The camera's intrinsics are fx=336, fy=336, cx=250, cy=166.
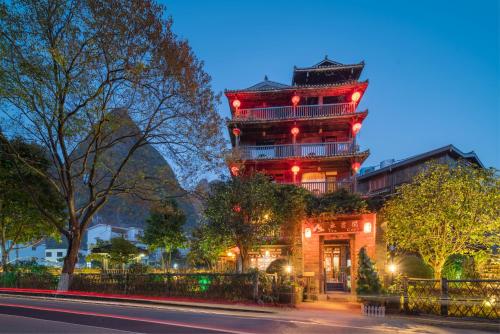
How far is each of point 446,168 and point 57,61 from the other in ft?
57.2

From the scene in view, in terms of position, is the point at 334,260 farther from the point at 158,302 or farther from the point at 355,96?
the point at 158,302

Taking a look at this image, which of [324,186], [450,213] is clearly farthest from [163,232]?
[450,213]

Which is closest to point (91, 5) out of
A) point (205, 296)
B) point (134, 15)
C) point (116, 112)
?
point (134, 15)

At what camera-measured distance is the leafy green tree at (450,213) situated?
523 inches

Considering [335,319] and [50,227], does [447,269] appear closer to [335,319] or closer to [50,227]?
[335,319]

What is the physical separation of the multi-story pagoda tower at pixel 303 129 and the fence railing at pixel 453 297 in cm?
1085

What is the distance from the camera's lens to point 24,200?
21.8 meters

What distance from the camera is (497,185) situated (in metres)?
13.7

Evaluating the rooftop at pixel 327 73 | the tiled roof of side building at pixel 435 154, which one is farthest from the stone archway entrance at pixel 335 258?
the rooftop at pixel 327 73

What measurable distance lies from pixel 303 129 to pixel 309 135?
696 millimetres

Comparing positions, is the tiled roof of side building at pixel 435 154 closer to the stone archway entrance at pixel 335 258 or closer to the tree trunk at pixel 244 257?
the stone archway entrance at pixel 335 258

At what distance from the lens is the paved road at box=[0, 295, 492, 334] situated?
27.9ft

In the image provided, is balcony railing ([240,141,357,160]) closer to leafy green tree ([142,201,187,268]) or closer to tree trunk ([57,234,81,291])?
leafy green tree ([142,201,187,268])

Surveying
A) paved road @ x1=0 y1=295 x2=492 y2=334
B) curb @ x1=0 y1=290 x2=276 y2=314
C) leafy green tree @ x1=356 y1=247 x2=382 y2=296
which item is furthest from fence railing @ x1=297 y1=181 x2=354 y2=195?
curb @ x1=0 y1=290 x2=276 y2=314
